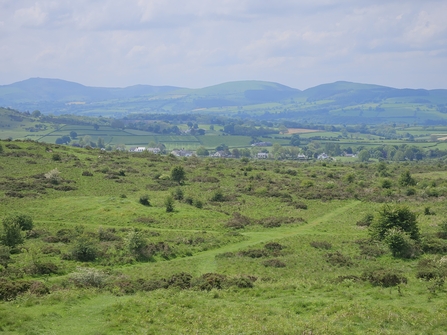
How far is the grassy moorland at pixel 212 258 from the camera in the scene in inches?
813

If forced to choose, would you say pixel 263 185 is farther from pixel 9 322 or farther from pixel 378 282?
pixel 9 322

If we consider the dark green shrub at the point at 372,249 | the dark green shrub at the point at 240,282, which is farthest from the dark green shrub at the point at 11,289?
the dark green shrub at the point at 372,249

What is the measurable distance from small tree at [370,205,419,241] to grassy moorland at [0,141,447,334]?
0.30m

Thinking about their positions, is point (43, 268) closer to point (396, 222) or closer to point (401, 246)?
point (401, 246)

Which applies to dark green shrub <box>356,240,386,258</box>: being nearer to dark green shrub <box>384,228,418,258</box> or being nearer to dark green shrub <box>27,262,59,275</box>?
dark green shrub <box>384,228,418,258</box>

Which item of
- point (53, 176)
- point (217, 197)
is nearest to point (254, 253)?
point (217, 197)

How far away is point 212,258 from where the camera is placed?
36500mm

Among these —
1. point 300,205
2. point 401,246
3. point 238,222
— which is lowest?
point 300,205

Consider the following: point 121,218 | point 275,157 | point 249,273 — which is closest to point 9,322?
point 249,273

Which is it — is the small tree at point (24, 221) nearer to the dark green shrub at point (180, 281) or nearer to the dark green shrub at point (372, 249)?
the dark green shrub at point (180, 281)

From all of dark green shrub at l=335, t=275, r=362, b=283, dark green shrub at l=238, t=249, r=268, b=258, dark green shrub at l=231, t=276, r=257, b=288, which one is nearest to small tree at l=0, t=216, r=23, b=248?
dark green shrub at l=238, t=249, r=268, b=258

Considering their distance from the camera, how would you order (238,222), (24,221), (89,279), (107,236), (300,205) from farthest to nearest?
1. (300,205)
2. (238,222)
3. (24,221)
4. (107,236)
5. (89,279)

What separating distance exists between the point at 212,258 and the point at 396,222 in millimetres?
16807

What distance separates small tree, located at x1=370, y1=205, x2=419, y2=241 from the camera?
131 ft
